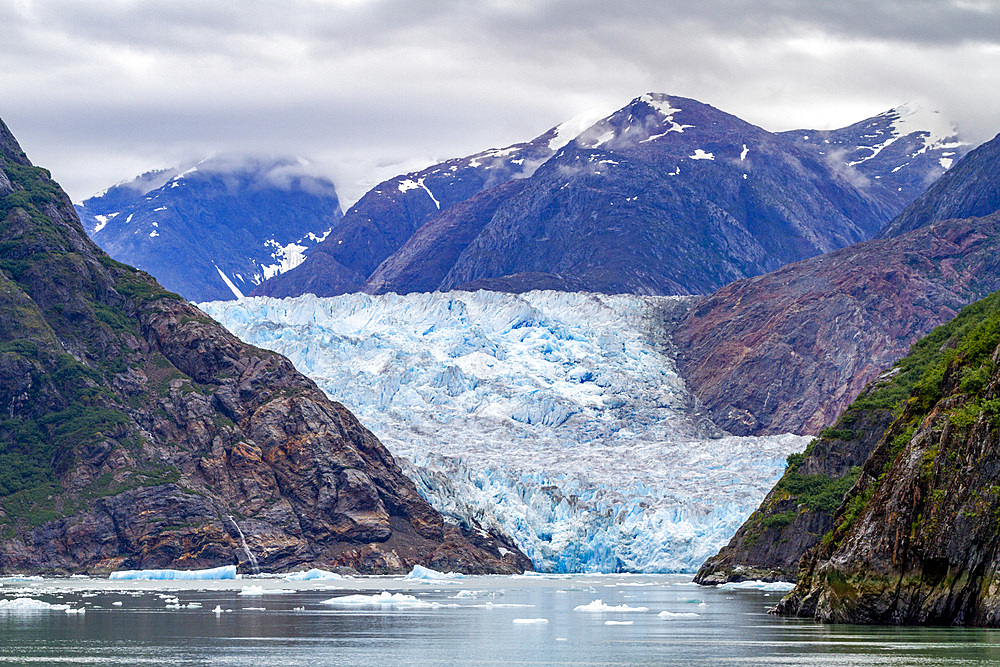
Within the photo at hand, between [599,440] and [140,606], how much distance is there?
104158mm

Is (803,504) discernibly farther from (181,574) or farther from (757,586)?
(181,574)

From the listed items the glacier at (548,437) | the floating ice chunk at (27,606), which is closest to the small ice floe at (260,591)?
the floating ice chunk at (27,606)

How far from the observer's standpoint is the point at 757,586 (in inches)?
3871

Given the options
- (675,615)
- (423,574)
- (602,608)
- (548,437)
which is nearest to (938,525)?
(675,615)

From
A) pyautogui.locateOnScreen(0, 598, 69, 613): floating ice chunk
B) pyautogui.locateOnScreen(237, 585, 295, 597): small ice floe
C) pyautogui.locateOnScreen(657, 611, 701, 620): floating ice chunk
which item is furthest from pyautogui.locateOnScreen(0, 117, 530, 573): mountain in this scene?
pyautogui.locateOnScreen(657, 611, 701, 620): floating ice chunk

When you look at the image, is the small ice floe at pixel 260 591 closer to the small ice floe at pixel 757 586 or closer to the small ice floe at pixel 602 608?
the small ice floe at pixel 602 608

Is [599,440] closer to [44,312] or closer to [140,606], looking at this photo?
[44,312]

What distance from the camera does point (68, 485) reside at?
4727 inches

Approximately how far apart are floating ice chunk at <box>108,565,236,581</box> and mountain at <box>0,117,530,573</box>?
20.0 ft

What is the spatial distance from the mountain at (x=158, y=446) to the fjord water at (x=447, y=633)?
98.6 feet

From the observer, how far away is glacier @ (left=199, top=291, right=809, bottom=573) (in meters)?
133

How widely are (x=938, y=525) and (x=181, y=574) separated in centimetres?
7489

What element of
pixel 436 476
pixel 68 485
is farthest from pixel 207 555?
pixel 436 476

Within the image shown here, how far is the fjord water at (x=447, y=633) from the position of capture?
43.4 m
